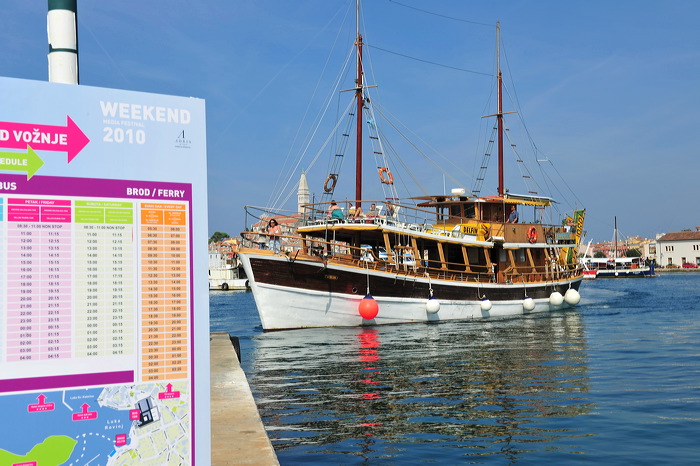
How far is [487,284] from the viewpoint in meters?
28.1

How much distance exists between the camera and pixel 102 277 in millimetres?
3742

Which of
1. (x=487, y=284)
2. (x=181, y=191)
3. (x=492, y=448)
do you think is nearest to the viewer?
(x=181, y=191)

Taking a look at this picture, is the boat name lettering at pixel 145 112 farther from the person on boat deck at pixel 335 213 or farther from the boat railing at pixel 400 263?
the person on boat deck at pixel 335 213

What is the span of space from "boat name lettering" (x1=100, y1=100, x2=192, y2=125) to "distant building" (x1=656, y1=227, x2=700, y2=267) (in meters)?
146

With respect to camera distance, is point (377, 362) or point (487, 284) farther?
point (487, 284)

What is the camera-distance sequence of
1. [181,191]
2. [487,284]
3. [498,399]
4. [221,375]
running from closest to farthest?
[181,191] → [221,375] → [498,399] → [487,284]

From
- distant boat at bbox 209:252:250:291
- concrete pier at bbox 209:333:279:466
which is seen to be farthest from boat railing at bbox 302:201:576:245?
distant boat at bbox 209:252:250:291

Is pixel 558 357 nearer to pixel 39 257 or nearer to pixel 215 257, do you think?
pixel 39 257

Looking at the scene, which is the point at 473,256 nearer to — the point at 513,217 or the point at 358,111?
the point at 513,217

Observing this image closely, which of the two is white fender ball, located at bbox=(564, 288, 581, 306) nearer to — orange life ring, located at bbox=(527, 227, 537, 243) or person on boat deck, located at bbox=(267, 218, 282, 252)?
orange life ring, located at bbox=(527, 227, 537, 243)

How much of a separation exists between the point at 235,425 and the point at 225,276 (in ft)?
279

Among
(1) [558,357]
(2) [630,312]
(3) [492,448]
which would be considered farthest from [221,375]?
(2) [630,312]

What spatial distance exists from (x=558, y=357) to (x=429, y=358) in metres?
3.43

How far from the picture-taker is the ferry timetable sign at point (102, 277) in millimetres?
3504
